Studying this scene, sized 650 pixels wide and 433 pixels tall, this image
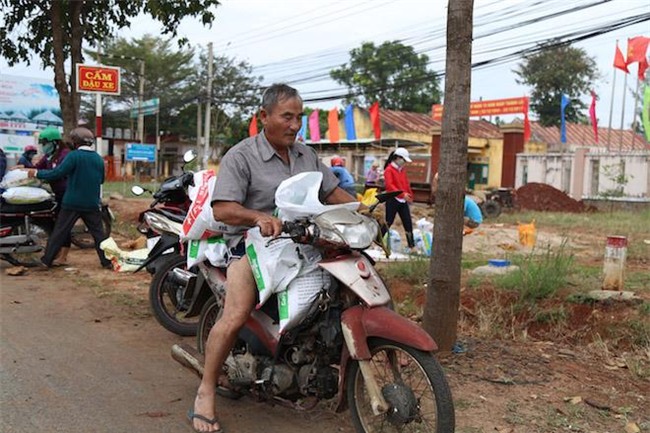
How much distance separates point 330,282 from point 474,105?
30.9m

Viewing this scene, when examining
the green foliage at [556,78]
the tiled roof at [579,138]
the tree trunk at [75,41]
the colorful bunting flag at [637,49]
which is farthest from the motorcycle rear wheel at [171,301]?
the green foliage at [556,78]

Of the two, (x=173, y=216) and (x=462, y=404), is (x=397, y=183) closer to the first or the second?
(x=173, y=216)

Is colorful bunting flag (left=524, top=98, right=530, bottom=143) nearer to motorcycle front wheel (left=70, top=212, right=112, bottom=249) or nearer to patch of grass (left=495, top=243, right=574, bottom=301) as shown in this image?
motorcycle front wheel (left=70, top=212, right=112, bottom=249)

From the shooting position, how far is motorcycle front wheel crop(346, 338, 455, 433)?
9.30 ft

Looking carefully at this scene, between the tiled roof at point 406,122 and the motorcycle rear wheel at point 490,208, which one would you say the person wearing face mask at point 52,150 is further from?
the tiled roof at point 406,122

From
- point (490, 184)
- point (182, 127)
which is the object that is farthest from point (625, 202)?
point (182, 127)

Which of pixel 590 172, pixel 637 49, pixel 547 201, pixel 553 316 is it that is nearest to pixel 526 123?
pixel 590 172

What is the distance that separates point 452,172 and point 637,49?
895 inches

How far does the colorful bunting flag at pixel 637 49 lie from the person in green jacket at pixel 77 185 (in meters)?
21.8

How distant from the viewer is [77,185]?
25.2 ft

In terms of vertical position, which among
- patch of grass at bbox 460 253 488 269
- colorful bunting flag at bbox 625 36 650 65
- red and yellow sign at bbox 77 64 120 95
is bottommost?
patch of grass at bbox 460 253 488 269

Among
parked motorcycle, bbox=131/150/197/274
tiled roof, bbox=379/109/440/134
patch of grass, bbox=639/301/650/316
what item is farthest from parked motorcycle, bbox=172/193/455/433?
tiled roof, bbox=379/109/440/134

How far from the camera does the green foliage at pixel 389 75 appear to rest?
51312mm

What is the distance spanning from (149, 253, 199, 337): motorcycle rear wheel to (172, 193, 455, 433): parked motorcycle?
1.96m
